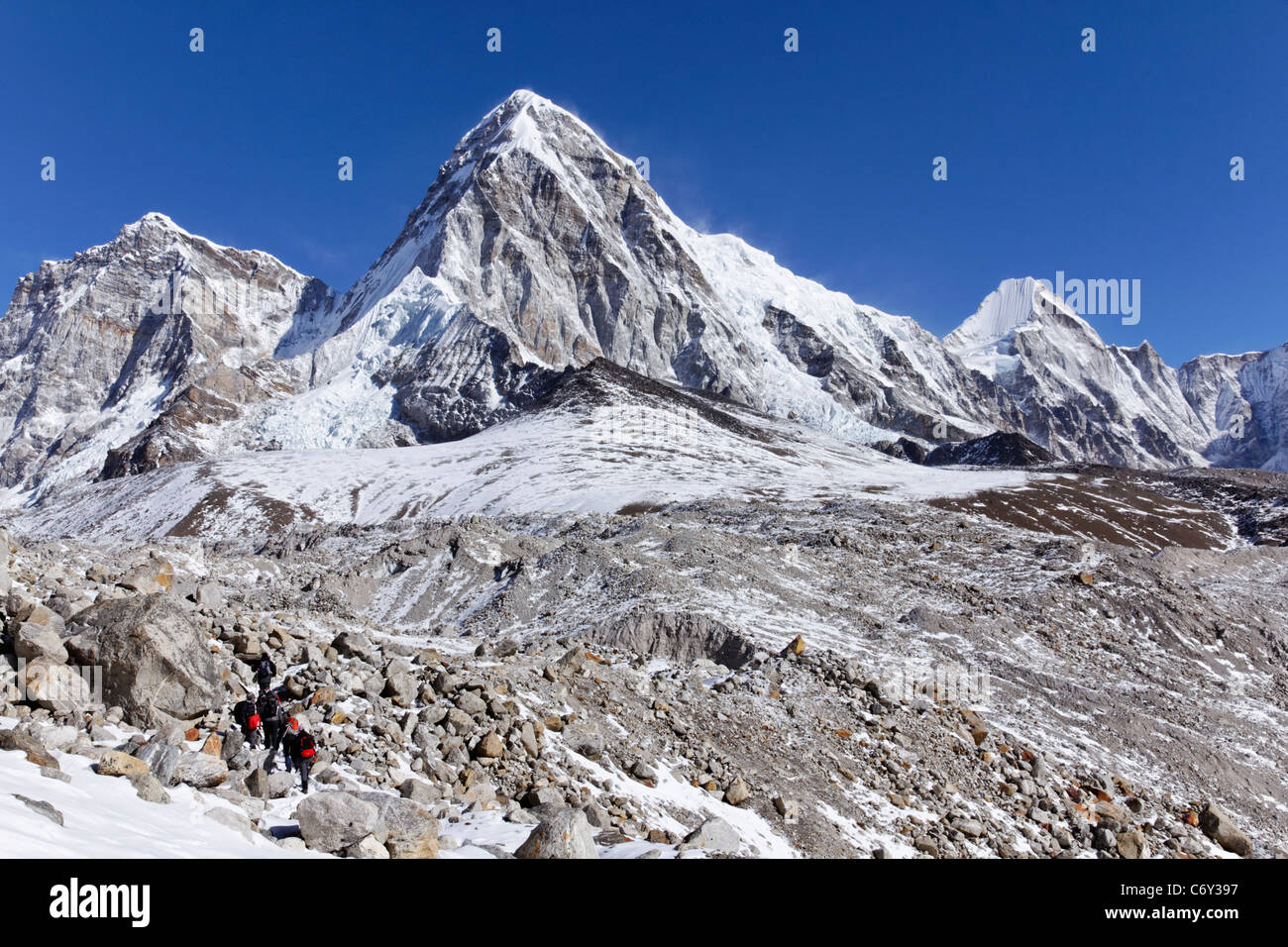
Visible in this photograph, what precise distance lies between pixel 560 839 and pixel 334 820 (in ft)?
7.99

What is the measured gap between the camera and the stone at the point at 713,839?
30.4 feet

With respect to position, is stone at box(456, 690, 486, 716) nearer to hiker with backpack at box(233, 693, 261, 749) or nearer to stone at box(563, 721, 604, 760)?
stone at box(563, 721, 604, 760)

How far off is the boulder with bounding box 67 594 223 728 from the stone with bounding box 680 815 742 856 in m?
6.95

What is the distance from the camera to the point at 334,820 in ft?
25.7

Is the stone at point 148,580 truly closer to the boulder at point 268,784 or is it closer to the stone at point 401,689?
the stone at point 401,689

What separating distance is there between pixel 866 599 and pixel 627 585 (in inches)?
386

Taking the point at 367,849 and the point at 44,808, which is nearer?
the point at 44,808

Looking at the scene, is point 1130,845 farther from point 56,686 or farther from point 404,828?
point 56,686

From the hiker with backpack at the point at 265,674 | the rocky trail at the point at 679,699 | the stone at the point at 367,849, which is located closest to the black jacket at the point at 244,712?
the rocky trail at the point at 679,699

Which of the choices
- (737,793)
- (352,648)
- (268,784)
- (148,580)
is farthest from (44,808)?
(148,580)

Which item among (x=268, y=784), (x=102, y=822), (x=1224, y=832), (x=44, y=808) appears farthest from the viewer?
(x=1224, y=832)

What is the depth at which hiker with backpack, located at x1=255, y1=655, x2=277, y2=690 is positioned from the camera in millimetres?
10819
